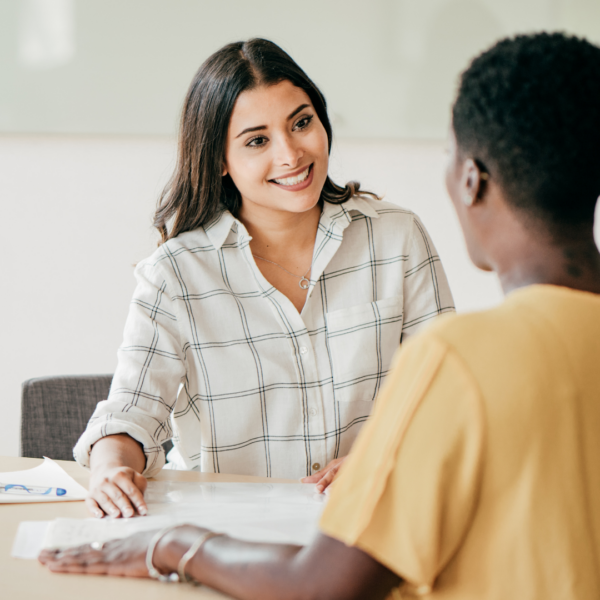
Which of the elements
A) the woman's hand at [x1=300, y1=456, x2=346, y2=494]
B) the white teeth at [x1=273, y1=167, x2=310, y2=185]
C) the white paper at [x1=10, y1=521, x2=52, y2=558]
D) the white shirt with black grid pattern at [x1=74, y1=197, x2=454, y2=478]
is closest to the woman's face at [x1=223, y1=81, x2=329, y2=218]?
the white teeth at [x1=273, y1=167, x2=310, y2=185]

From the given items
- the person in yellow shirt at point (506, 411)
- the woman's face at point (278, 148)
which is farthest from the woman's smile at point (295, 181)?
the person in yellow shirt at point (506, 411)

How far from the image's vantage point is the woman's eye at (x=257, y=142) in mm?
1467

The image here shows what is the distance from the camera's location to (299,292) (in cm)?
151

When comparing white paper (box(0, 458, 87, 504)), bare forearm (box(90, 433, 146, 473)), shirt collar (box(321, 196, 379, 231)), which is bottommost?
white paper (box(0, 458, 87, 504))

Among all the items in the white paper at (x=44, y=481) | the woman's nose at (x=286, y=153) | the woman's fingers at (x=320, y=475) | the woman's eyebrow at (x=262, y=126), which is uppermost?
the woman's eyebrow at (x=262, y=126)

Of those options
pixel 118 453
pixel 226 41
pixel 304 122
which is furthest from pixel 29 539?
pixel 226 41

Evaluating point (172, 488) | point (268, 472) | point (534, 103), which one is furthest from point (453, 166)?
Result: point (268, 472)

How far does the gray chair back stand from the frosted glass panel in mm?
1045

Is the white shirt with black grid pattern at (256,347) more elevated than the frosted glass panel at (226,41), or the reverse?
the frosted glass panel at (226,41)

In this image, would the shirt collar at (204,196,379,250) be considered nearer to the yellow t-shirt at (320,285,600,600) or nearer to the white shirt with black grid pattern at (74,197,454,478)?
the white shirt with black grid pattern at (74,197,454,478)

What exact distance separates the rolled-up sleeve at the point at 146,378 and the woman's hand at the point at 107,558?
0.33 m

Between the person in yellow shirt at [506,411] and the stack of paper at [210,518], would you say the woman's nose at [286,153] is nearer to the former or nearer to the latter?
the stack of paper at [210,518]

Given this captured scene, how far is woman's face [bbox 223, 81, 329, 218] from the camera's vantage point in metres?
1.44

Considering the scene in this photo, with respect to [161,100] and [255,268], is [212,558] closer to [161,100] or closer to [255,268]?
[255,268]
